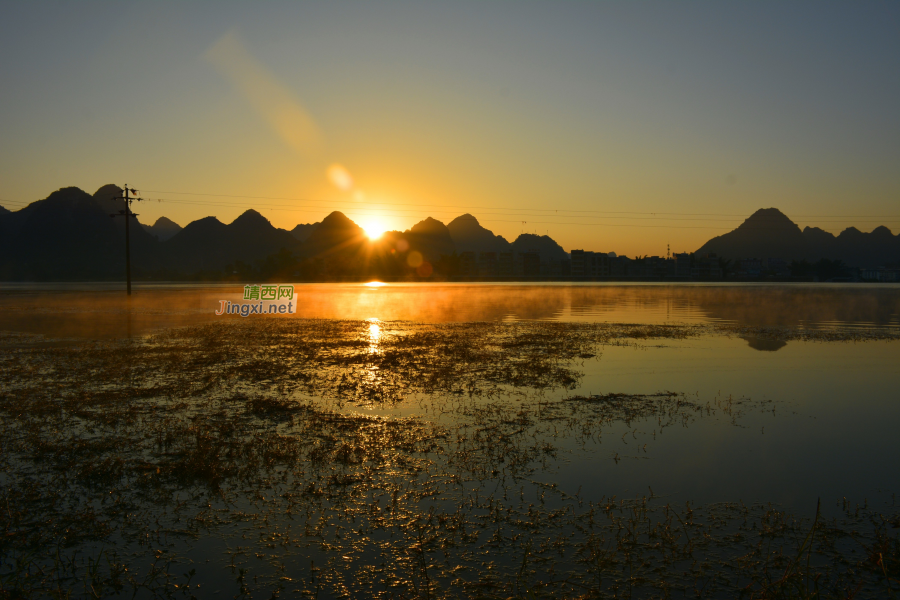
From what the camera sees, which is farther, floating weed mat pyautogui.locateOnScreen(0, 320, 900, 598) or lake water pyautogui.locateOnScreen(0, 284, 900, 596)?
lake water pyautogui.locateOnScreen(0, 284, 900, 596)

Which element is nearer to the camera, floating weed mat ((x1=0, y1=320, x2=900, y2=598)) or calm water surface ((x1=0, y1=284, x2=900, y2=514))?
floating weed mat ((x1=0, y1=320, x2=900, y2=598))

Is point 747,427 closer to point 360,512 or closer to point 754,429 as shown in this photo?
point 754,429

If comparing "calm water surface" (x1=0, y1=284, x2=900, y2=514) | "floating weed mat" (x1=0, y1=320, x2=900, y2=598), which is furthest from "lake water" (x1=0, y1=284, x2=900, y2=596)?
"floating weed mat" (x1=0, y1=320, x2=900, y2=598)

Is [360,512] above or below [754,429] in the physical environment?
above

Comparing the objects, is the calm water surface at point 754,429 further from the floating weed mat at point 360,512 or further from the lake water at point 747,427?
the floating weed mat at point 360,512

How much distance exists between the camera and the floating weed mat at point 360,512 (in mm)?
6336

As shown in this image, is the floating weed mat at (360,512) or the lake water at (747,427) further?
the lake water at (747,427)

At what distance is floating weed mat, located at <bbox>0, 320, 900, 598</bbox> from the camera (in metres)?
6.34

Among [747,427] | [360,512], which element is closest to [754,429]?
[747,427]

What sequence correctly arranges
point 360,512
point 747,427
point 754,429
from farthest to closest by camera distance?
point 747,427 → point 754,429 → point 360,512

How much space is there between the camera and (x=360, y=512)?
7992 mm

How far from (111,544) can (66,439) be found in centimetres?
534

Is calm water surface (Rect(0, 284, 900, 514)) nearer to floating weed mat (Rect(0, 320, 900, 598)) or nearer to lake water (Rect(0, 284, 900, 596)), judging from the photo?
lake water (Rect(0, 284, 900, 596))

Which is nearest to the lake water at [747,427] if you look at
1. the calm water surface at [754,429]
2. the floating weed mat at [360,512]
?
the calm water surface at [754,429]
